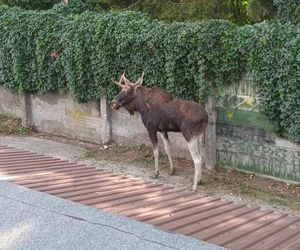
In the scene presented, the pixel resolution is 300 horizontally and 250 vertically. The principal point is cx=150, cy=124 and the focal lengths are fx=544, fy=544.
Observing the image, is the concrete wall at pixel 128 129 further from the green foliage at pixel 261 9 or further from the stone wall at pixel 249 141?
the green foliage at pixel 261 9

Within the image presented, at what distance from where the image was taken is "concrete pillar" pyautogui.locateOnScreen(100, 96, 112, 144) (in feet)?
43.8

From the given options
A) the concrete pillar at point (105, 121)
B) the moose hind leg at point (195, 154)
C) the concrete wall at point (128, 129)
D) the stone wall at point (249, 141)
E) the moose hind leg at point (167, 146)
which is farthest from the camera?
the concrete pillar at point (105, 121)

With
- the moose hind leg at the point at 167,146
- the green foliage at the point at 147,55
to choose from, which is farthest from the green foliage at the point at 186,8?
the moose hind leg at the point at 167,146

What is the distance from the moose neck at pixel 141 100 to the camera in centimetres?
1070

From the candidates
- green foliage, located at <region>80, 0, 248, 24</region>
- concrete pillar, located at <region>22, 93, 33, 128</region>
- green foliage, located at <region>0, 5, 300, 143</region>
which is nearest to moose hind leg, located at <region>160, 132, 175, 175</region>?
green foliage, located at <region>0, 5, 300, 143</region>

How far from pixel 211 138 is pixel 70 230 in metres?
6.69

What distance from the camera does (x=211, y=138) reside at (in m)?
11.2

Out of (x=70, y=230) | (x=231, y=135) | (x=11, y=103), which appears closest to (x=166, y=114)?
(x=231, y=135)

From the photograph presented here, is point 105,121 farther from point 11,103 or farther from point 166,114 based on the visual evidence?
point 11,103

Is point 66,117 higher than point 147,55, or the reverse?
point 147,55

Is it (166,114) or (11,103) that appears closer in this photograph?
(166,114)

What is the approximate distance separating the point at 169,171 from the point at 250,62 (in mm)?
2914

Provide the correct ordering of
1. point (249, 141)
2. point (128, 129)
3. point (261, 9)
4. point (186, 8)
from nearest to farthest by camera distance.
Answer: point (249, 141) < point (261, 9) < point (128, 129) < point (186, 8)

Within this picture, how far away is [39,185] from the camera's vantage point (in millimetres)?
6582
